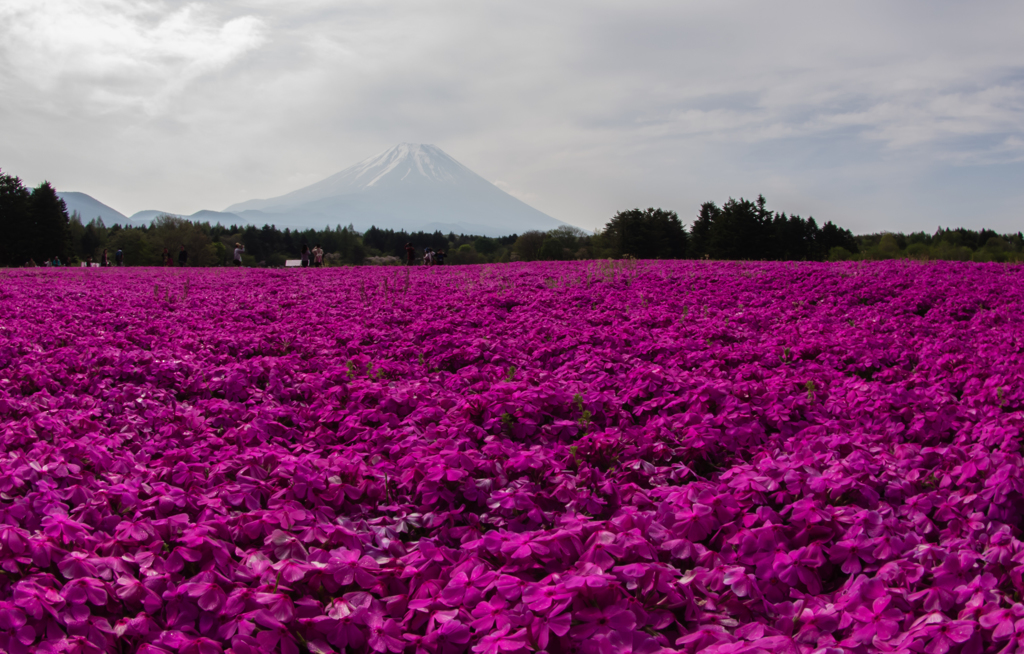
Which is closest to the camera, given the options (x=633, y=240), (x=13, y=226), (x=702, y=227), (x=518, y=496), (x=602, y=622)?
(x=602, y=622)

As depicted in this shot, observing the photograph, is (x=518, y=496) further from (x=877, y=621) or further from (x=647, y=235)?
(x=647, y=235)

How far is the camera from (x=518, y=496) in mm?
3906

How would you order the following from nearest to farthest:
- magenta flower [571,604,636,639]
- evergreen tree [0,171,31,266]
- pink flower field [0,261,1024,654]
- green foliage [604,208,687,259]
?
magenta flower [571,604,636,639]
pink flower field [0,261,1024,654]
evergreen tree [0,171,31,266]
green foliage [604,208,687,259]

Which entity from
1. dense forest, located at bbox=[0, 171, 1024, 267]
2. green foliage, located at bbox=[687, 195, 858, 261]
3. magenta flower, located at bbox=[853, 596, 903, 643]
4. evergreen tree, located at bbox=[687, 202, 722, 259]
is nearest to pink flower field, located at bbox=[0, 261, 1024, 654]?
magenta flower, located at bbox=[853, 596, 903, 643]

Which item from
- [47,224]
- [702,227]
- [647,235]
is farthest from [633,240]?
[47,224]

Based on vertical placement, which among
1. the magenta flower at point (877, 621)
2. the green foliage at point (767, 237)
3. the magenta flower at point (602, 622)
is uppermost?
the green foliage at point (767, 237)

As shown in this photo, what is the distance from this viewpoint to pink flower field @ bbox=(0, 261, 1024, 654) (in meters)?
2.72

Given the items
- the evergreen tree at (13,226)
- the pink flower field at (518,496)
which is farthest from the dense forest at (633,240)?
the pink flower field at (518,496)

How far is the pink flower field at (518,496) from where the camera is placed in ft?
8.94

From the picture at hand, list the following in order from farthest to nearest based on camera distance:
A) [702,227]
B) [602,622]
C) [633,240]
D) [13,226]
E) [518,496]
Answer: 1. [702,227]
2. [633,240]
3. [13,226]
4. [518,496]
5. [602,622]

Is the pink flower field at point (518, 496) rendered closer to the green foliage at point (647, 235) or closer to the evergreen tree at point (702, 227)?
the green foliage at point (647, 235)

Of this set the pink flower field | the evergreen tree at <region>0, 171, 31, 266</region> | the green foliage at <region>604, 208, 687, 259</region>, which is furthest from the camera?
the green foliage at <region>604, 208, 687, 259</region>

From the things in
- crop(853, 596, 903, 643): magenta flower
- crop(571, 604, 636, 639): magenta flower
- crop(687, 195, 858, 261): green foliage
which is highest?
crop(687, 195, 858, 261): green foliage

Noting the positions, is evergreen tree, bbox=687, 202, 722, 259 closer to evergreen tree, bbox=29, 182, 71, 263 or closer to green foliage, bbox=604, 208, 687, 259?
green foliage, bbox=604, 208, 687, 259
